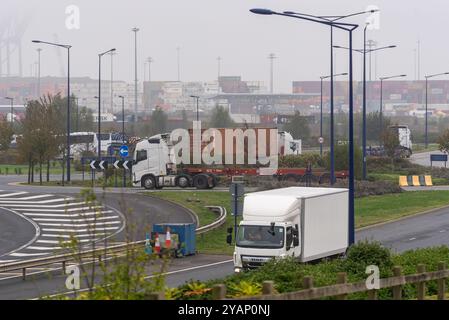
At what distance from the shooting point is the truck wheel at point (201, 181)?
66.8 meters

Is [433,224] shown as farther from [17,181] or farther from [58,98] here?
[58,98]

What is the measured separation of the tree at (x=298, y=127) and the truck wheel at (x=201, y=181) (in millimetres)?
63448

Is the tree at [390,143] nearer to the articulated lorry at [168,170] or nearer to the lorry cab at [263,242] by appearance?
the articulated lorry at [168,170]

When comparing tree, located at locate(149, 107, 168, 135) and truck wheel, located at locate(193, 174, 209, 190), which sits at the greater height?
tree, located at locate(149, 107, 168, 135)

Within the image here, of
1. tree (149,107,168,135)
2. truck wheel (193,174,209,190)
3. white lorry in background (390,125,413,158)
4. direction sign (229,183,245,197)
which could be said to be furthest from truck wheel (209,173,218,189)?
tree (149,107,168,135)

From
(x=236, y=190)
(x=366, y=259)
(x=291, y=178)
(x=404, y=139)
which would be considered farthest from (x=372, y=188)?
(x=366, y=259)

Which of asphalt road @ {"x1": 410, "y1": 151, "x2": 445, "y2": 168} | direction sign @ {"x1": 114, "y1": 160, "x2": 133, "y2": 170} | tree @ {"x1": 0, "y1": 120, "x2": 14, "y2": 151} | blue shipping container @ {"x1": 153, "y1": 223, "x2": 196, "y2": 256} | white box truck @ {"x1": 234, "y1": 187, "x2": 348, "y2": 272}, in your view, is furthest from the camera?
asphalt road @ {"x1": 410, "y1": 151, "x2": 445, "y2": 168}

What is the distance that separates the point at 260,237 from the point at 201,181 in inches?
1454

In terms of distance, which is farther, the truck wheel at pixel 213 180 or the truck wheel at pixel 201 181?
the truck wheel at pixel 213 180

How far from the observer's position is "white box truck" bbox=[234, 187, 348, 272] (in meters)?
29.7

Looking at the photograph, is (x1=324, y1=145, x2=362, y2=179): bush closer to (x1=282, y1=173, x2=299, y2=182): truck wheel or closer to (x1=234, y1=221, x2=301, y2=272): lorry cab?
(x1=282, y1=173, x2=299, y2=182): truck wheel

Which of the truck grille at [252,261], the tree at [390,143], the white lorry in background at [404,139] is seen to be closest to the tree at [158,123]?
the white lorry in background at [404,139]

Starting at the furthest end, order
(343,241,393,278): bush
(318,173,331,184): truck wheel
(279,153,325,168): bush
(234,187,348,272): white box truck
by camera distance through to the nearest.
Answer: (279,153,325,168): bush → (318,173,331,184): truck wheel → (234,187,348,272): white box truck → (343,241,393,278): bush

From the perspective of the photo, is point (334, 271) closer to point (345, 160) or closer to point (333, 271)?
point (333, 271)
